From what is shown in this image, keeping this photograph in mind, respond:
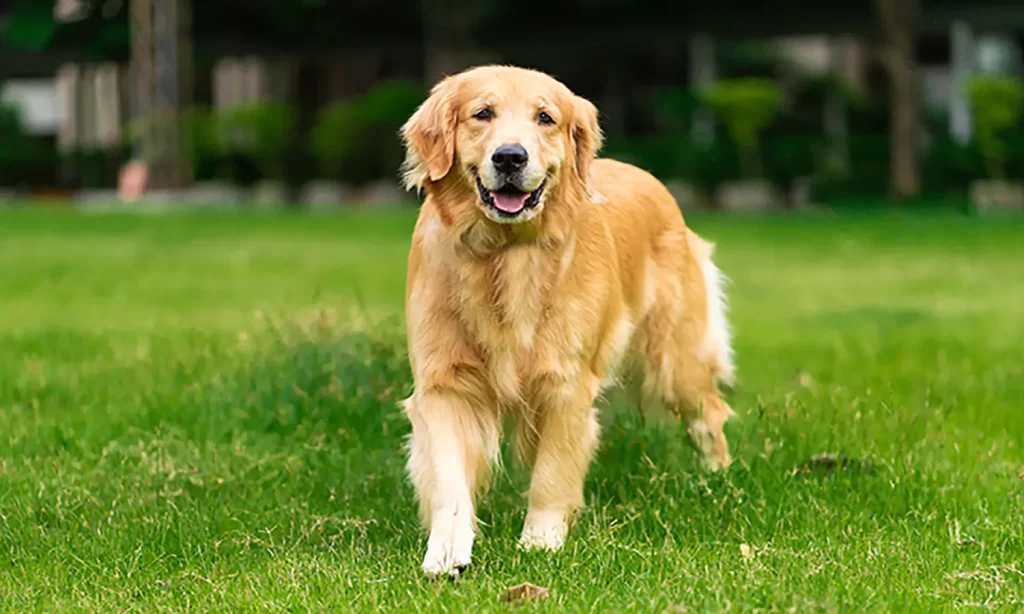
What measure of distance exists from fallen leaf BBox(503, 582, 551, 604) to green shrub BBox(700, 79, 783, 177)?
22185 millimetres

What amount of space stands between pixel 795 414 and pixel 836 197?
63.3 ft

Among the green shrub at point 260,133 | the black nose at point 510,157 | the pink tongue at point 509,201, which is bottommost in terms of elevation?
the green shrub at point 260,133

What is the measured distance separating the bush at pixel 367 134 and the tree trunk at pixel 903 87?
910cm

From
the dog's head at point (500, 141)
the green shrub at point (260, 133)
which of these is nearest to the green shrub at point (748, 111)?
the green shrub at point (260, 133)

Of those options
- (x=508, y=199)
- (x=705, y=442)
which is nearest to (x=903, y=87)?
(x=705, y=442)

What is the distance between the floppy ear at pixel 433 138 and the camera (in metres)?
4.45

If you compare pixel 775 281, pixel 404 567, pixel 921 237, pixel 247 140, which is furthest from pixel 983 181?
pixel 404 567

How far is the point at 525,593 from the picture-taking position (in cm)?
377

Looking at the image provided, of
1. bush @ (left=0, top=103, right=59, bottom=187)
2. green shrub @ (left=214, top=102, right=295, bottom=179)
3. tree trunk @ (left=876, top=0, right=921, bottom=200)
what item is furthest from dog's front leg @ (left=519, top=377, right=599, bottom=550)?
bush @ (left=0, top=103, right=59, bottom=187)

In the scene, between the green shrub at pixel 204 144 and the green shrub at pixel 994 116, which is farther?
the green shrub at pixel 204 144

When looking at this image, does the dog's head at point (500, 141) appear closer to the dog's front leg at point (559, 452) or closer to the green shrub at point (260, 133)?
the dog's front leg at point (559, 452)

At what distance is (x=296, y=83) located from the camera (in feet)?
110

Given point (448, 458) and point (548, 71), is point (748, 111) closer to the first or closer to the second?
point (548, 71)

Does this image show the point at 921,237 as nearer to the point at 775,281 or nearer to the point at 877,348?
the point at 775,281
